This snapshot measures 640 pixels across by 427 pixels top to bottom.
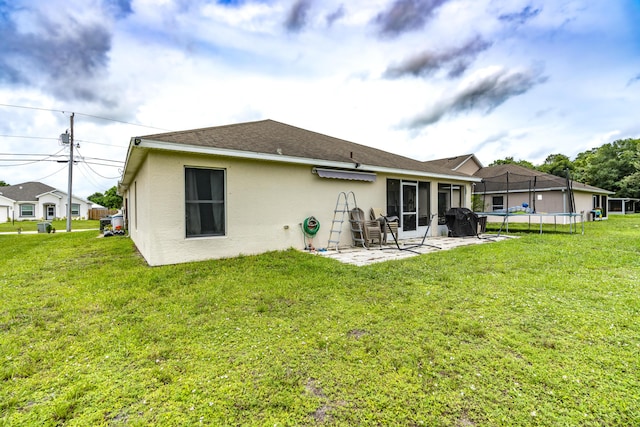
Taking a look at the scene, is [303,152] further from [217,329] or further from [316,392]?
[316,392]

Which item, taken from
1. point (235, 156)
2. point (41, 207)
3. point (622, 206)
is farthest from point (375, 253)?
point (41, 207)

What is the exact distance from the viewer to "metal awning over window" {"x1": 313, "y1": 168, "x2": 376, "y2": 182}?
7698 mm

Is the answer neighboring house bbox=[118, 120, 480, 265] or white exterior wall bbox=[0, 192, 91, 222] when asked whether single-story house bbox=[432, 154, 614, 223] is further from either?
white exterior wall bbox=[0, 192, 91, 222]

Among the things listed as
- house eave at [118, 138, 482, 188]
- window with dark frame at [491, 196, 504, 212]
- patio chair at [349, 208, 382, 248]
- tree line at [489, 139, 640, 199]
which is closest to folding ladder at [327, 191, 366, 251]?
patio chair at [349, 208, 382, 248]

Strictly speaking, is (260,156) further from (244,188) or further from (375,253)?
(375,253)

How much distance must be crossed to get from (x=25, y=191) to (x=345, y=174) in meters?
44.1

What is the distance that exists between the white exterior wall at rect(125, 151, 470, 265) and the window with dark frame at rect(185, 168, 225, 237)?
132 millimetres

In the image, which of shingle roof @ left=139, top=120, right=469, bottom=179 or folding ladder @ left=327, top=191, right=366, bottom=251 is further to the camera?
folding ladder @ left=327, top=191, right=366, bottom=251

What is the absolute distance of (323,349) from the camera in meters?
2.57

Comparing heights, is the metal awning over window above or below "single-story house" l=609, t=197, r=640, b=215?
above

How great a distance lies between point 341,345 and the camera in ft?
8.63

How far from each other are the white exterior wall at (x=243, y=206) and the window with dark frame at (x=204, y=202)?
132 mm

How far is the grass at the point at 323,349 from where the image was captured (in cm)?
183

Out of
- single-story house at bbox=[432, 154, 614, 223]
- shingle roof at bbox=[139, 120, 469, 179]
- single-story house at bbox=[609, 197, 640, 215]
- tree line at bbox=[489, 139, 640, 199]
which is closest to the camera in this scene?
shingle roof at bbox=[139, 120, 469, 179]
